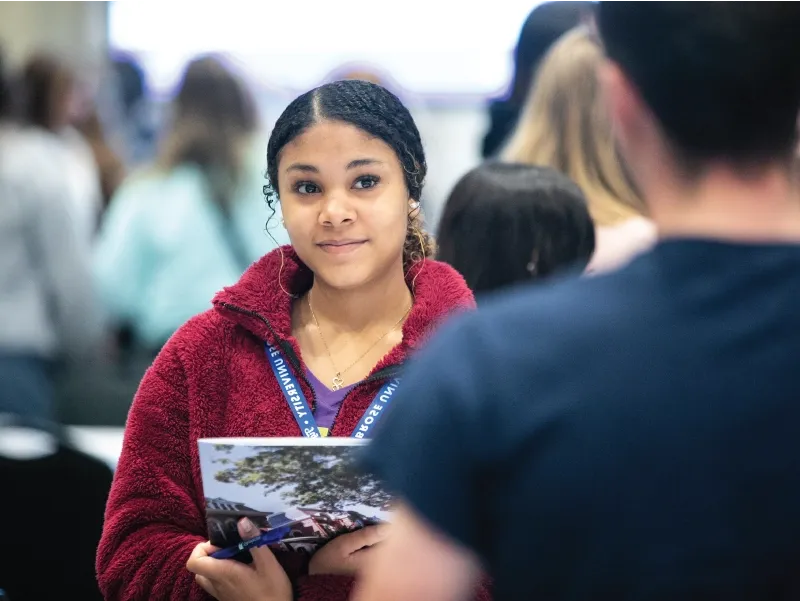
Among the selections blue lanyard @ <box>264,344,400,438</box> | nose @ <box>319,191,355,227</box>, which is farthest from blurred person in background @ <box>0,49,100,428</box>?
nose @ <box>319,191,355,227</box>

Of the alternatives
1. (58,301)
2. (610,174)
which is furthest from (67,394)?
(610,174)

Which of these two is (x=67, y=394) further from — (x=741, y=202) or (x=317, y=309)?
(x=741, y=202)

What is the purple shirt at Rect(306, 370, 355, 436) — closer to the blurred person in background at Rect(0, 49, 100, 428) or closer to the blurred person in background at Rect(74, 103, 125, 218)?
the blurred person in background at Rect(0, 49, 100, 428)

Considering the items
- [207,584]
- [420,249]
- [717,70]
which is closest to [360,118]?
[420,249]

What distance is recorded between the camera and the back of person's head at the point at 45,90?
13.7 feet

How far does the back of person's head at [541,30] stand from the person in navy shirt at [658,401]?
2617 mm

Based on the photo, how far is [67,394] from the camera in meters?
3.78

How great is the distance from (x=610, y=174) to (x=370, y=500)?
1.64m

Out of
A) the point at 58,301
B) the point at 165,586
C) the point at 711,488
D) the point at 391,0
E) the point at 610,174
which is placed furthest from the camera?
the point at 391,0

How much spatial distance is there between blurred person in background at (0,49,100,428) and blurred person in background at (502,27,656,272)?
1.49 m

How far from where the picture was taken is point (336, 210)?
182cm

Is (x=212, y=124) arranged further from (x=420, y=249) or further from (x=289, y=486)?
(x=289, y=486)

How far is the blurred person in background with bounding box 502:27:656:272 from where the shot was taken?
2930 mm

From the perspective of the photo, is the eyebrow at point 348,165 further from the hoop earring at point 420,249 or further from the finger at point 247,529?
the finger at point 247,529
